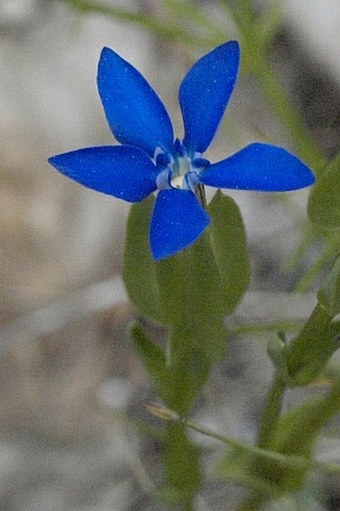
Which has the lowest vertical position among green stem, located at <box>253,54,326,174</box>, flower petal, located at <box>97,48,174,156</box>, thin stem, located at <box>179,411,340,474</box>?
thin stem, located at <box>179,411,340,474</box>

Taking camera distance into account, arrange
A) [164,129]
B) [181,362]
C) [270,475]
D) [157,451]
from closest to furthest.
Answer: [164,129] < [181,362] < [270,475] < [157,451]

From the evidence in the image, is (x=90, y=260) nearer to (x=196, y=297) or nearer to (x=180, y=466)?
(x=180, y=466)

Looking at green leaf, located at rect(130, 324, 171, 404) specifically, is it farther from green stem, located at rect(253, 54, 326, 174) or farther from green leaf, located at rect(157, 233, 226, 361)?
green stem, located at rect(253, 54, 326, 174)

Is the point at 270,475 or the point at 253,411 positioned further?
the point at 253,411

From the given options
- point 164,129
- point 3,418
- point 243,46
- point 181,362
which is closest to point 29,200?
point 3,418

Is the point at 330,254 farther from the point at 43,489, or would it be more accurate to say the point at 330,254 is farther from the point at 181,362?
the point at 43,489

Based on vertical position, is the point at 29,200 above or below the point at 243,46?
below

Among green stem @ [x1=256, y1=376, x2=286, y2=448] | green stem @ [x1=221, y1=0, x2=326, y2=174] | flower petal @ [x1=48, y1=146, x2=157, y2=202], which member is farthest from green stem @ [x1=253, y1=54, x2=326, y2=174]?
flower petal @ [x1=48, y1=146, x2=157, y2=202]
